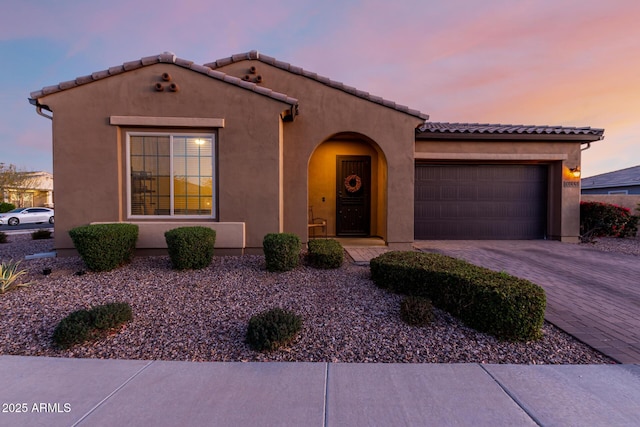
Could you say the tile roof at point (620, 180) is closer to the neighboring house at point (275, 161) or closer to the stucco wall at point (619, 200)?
the stucco wall at point (619, 200)

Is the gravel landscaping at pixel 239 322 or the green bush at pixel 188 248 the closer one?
the gravel landscaping at pixel 239 322

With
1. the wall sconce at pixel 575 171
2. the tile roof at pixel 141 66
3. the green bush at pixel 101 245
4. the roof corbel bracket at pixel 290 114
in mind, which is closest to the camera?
the green bush at pixel 101 245

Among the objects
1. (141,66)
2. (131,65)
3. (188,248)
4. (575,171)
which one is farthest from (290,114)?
(575,171)

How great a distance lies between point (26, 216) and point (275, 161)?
25883 millimetres

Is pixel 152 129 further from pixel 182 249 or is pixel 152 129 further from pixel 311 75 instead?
pixel 311 75

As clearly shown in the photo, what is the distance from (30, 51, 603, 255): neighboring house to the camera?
21.1 feet

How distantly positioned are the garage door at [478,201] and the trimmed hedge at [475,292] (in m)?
5.65

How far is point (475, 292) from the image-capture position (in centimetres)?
348

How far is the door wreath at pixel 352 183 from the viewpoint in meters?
9.76

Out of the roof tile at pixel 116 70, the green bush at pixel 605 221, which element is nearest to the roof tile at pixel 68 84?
the roof tile at pixel 116 70

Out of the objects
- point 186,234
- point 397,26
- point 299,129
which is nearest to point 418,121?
point 299,129

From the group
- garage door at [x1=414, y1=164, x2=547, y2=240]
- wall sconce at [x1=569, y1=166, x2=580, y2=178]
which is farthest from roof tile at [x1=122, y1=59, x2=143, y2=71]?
wall sconce at [x1=569, y1=166, x2=580, y2=178]

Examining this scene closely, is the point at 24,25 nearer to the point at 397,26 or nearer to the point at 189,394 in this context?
the point at 397,26

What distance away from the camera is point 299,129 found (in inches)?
301
